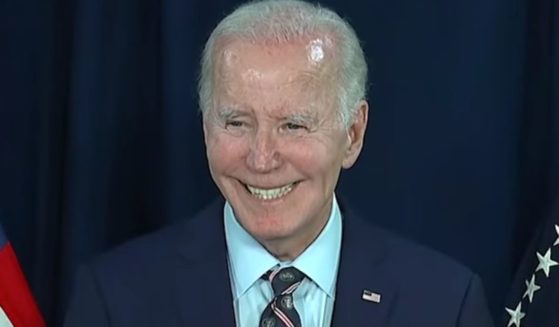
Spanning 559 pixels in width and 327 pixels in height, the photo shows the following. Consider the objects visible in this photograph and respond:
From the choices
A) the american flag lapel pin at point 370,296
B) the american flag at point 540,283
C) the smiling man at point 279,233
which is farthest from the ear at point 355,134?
the american flag at point 540,283

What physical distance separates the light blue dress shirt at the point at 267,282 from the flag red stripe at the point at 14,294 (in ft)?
1.36

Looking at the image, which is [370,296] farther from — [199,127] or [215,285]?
[199,127]

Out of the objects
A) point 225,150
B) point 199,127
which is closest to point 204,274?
point 225,150

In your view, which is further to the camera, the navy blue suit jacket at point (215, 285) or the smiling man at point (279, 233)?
the navy blue suit jacket at point (215, 285)

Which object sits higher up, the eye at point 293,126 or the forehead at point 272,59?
the forehead at point 272,59

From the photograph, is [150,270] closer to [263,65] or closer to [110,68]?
[263,65]

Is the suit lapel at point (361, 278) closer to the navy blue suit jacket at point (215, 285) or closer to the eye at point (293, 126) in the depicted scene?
the navy blue suit jacket at point (215, 285)

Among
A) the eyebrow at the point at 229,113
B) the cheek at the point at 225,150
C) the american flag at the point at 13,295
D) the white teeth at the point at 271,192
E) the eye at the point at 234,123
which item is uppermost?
the eyebrow at the point at 229,113

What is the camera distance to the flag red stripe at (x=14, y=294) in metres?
2.26

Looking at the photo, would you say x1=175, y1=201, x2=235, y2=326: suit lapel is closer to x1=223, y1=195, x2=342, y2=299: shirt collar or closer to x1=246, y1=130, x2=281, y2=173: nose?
x1=223, y1=195, x2=342, y2=299: shirt collar

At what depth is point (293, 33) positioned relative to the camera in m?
1.92

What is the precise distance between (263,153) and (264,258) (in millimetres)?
245

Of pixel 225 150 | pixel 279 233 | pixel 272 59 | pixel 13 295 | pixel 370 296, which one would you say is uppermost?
pixel 272 59

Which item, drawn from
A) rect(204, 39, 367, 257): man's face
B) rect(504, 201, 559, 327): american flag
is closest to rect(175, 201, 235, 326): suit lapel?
rect(204, 39, 367, 257): man's face
